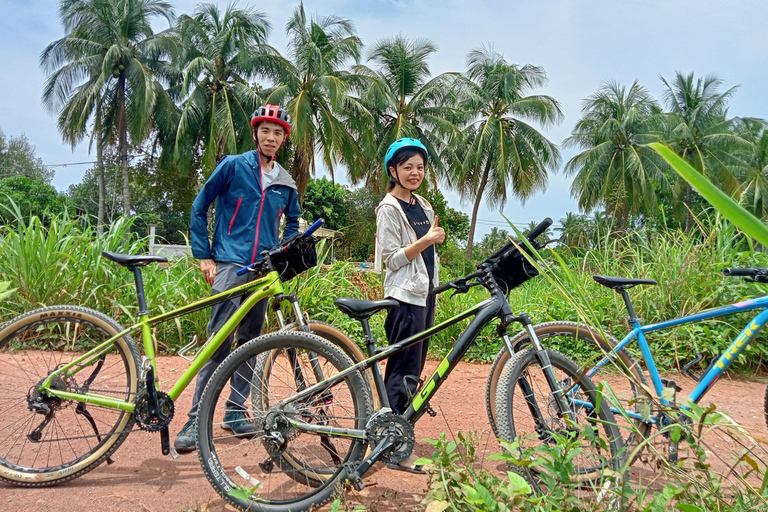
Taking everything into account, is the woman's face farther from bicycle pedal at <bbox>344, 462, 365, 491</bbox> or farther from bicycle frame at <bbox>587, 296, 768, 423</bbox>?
bicycle pedal at <bbox>344, 462, 365, 491</bbox>

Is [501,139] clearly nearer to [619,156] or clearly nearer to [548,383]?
[619,156]

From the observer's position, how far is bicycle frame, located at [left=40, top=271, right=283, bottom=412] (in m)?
2.43

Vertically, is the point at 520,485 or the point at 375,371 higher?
the point at 375,371

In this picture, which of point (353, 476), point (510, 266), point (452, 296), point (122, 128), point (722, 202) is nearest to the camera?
point (722, 202)

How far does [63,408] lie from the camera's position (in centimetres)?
248

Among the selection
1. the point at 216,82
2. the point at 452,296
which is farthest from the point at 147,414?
the point at 216,82

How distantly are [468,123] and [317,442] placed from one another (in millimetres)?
27407

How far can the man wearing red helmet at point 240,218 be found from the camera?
2.96 m

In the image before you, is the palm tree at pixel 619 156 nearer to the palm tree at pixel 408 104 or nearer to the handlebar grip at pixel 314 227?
the palm tree at pixel 408 104

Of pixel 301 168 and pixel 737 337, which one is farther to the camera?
pixel 301 168

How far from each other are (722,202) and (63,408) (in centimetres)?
284

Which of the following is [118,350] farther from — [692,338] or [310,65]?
[310,65]

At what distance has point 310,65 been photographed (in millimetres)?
21250

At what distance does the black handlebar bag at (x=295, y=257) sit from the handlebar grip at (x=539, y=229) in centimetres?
104
